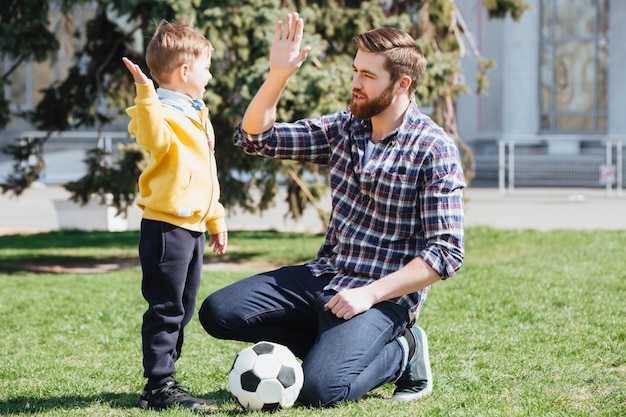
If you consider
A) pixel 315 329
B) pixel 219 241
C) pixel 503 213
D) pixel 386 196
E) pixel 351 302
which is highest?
pixel 386 196

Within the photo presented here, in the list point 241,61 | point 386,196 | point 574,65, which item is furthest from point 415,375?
point 574,65

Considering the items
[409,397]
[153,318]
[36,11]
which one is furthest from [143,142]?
[36,11]

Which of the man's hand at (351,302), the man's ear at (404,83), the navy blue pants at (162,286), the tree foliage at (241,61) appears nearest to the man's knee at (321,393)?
the man's hand at (351,302)

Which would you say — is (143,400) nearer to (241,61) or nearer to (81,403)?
(81,403)

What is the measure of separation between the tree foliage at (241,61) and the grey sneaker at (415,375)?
15.2 ft

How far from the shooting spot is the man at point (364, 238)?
4113 millimetres

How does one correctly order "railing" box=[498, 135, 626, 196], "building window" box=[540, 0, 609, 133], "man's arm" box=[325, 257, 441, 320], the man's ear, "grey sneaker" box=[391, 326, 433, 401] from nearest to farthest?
"man's arm" box=[325, 257, 441, 320] < the man's ear < "grey sneaker" box=[391, 326, 433, 401] < "railing" box=[498, 135, 626, 196] < "building window" box=[540, 0, 609, 133]

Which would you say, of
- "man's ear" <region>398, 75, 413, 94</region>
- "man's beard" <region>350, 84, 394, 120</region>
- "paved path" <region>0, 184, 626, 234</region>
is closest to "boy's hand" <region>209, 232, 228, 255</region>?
"man's beard" <region>350, 84, 394, 120</region>

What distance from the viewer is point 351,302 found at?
4.09 metres

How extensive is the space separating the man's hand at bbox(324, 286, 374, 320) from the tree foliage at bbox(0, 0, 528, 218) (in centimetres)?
486

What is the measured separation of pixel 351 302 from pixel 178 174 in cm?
90

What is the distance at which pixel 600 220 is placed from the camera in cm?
1460

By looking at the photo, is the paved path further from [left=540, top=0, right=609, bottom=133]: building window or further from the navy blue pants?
the navy blue pants

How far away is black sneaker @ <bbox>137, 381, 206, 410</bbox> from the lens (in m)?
4.18
